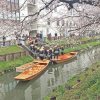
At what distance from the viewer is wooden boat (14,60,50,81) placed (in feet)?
60.5

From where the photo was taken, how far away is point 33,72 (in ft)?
66.1

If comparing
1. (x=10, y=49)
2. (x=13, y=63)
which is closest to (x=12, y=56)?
(x=13, y=63)

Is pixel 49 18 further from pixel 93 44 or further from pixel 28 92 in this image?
pixel 93 44

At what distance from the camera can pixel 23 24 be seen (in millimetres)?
8859

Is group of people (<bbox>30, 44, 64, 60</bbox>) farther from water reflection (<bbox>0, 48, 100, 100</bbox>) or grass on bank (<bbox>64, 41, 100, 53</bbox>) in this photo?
grass on bank (<bbox>64, 41, 100, 53</bbox>)

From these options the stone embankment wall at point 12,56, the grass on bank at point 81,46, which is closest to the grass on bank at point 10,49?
the stone embankment wall at point 12,56

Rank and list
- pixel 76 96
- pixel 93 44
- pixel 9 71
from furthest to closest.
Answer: pixel 93 44
pixel 9 71
pixel 76 96

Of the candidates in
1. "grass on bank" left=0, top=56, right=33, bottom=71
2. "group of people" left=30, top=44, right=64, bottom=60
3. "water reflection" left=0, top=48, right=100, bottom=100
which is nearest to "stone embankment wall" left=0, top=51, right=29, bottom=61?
"grass on bank" left=0, top=56, right=33, bottom=71

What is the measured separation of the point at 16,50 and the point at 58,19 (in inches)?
698

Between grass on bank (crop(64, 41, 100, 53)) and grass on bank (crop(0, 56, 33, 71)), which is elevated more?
grass on bank (crop(64, 41, 100, 53))

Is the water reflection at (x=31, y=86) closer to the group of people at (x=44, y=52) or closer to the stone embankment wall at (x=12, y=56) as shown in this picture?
the stone embankment wall at (x=12, y=56)

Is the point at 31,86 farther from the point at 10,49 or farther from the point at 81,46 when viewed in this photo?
the point at 81,46

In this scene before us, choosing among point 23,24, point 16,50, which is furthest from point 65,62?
point 23,24

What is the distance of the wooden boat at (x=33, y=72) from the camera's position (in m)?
18.4
